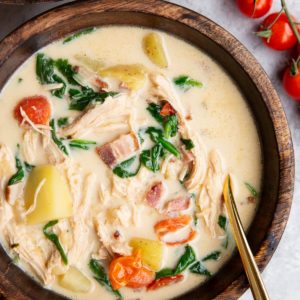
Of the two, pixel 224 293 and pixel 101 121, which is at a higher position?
pixel 101 121

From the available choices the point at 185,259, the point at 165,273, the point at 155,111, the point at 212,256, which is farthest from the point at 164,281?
the point at 155,111

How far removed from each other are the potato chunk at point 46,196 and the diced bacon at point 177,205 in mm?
497

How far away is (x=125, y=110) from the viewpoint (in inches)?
115

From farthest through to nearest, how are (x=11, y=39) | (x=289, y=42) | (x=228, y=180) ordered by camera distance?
(x=289, y=42) < (x=228, y=180) < (x=11, y=39)

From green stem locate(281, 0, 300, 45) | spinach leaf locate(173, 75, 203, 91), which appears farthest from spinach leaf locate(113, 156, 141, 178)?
green stem locate(281, 0, 300, 45)

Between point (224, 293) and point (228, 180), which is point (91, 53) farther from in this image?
point (224, 293)

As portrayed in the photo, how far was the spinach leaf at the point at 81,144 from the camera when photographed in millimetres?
2938

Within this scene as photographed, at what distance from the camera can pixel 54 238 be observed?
300 cm

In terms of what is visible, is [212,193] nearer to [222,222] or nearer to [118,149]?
[222,222]

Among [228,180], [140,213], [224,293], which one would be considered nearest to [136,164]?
[140,213]

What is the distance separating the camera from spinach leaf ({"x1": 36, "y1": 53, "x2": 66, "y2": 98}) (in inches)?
116

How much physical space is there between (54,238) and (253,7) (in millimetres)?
1620

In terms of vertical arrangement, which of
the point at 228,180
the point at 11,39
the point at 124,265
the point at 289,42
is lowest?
the point at 124,265

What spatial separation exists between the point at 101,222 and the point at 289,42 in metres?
1.44
